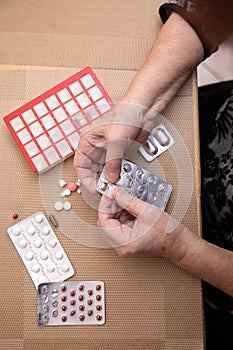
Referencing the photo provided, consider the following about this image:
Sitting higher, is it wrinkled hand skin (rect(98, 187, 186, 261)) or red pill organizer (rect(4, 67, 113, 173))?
red pill organizer (rect(4, 67, 113, 173))

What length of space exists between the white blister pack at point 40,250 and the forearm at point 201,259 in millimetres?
165

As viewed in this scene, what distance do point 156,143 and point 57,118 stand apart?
0.53ft

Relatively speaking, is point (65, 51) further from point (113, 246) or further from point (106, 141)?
point (113, 246)

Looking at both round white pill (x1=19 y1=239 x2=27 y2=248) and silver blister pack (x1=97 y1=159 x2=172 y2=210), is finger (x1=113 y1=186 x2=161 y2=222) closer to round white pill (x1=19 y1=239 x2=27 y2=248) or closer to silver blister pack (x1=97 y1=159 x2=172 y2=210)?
silver blister pack (x1=97 y1=159 x2=172 y2=210)

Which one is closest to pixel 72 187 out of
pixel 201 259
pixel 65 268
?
pixel 65 268

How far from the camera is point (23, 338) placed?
75 cm

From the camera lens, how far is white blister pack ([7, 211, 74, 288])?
2.50 feet

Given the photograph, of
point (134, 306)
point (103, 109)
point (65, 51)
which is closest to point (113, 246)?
point (134, 306)

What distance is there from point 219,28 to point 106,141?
309 millimetres

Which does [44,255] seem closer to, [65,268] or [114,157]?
[65,268]

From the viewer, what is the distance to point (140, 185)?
0.78 m

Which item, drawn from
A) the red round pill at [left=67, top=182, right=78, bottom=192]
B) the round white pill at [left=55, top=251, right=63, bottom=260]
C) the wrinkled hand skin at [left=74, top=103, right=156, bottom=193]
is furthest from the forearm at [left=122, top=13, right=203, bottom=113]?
the round white pill at [left=55, top=251, right=63, bottom=260]

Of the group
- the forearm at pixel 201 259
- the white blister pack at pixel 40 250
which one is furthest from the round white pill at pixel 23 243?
the forearm at pixel 201 259

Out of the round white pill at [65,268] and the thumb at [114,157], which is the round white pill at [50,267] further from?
the thumb at [114,157]
